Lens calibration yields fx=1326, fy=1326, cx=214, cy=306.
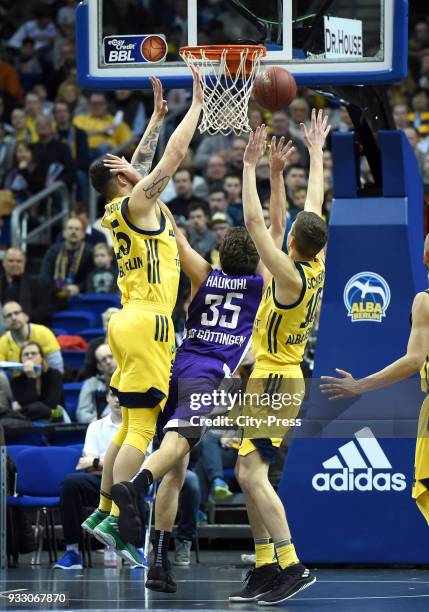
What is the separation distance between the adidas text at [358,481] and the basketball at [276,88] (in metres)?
3.45

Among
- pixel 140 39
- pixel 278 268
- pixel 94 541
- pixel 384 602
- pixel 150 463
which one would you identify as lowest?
pixel 94 541

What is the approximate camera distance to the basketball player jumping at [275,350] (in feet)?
29.1

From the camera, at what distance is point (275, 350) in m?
9.32

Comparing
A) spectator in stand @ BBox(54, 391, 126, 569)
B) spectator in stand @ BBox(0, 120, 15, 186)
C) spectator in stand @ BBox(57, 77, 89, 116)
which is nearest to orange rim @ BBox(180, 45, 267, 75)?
spectator in stand @ BBox(54, 391, 126, 569)

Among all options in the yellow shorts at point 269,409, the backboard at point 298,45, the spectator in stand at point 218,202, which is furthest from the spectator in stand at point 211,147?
the yellow shorts at point 269,409

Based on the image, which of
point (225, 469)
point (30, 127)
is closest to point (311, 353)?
point (225, 469)

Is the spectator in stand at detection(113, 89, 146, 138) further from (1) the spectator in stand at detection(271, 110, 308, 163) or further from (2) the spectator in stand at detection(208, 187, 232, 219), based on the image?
(2) the spectator in stand at detection(208, 187, 232, 219)

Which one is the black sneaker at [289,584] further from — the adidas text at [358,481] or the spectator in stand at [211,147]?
the spectator in stand at [211,147]

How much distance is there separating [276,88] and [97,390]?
5.14 m

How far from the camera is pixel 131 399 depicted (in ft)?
29.4

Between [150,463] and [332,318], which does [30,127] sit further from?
[150,463]

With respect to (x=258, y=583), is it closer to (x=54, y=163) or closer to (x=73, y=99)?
(x=54, y=163)

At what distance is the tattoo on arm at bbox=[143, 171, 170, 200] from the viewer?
8.88 meters

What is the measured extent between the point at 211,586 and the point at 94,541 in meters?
3.30
